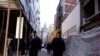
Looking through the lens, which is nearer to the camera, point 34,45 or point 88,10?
point 34,45

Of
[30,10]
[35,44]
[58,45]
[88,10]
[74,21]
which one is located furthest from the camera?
[30,10]

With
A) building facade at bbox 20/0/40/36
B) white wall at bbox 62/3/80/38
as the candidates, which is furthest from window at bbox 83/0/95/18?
building facade at bbox 20/0/40/36

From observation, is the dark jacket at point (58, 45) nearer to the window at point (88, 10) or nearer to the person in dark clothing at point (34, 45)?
the person in dark clothing at point (34, 45)

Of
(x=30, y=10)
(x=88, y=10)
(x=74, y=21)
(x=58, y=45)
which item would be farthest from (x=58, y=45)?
(x=30, y=10)

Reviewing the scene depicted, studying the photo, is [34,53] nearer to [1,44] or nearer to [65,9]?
[1,44]

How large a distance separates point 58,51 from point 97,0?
35.2ft

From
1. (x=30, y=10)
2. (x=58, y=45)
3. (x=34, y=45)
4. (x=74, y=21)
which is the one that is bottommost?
(x=34, y=45)

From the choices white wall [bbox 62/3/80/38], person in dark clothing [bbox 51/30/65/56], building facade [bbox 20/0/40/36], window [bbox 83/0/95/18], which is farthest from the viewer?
white wall [bbox 62/3/80/38]

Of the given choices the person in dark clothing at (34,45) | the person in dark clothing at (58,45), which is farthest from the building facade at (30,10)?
the person in dark clothing at (58,45)

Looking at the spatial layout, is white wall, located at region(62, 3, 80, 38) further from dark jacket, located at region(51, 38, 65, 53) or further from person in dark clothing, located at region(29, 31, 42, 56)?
dark jacket, located at region(51, 38, 65, 53)

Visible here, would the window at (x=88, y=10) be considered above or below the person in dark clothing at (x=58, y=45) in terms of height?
above

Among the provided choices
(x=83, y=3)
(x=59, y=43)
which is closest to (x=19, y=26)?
(x=59, y=43)

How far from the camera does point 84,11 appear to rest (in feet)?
82.9

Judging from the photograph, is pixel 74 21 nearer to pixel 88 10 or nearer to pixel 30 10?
pixel 88 10
